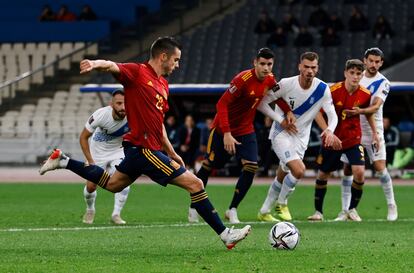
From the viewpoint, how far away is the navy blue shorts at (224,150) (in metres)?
16.5

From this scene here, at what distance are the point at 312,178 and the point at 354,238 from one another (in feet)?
58.8

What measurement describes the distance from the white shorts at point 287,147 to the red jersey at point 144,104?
448cm

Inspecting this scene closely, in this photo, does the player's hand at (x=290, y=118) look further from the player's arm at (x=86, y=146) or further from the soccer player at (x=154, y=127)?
the soccer player at (x=154, y=127)

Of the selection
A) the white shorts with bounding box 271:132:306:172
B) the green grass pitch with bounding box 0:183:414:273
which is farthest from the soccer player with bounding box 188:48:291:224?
the green grass pitch with bounding box 0:183:414:273

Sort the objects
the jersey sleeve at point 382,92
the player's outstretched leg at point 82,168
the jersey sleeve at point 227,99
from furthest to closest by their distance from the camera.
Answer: the jersey sleeve at point 382,92 < the jersey sleeve at point 227,99 < the player's outstretched leg at point 82,168

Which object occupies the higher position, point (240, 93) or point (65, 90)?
point (240, 93)

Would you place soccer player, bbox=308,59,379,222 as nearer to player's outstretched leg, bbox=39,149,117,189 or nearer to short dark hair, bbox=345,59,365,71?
short dark hair, bbox=345,59,365,71

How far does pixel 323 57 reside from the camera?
36.5 metres

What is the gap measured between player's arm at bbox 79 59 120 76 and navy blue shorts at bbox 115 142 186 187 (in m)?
0.91

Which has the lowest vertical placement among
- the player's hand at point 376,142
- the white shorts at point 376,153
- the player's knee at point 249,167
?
the player's knee at point 249,167

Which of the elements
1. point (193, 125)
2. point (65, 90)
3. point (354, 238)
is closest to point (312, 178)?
point (193, 125)

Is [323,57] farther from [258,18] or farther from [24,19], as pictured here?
[24,19]

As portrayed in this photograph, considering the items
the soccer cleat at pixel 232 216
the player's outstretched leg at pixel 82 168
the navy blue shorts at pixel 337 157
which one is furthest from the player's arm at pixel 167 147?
the navy blue shorts at pixel 337 157

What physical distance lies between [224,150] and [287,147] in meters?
0.87
